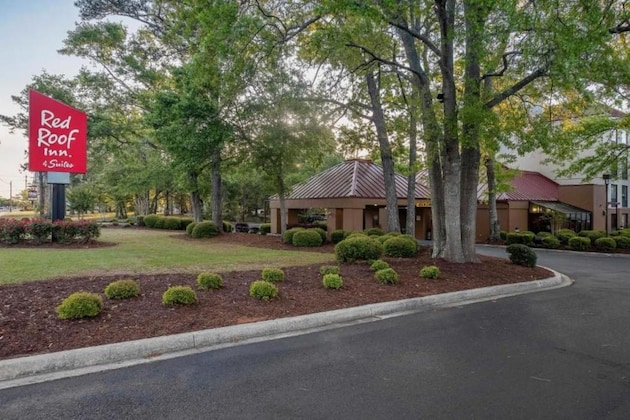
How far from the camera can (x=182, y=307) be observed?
6.00 metres

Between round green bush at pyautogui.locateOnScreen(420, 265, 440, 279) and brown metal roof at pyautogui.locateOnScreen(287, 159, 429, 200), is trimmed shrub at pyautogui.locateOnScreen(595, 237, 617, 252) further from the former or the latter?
round green bush at pyautogui.locateOnScreen(420, 265, 440, 279)

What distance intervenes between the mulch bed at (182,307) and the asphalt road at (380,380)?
0.79 meters

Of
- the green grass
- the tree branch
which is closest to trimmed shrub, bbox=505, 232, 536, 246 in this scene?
the green grass

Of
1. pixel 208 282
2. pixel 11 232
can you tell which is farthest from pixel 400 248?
pixel 11 232

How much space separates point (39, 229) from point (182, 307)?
40.5 ft

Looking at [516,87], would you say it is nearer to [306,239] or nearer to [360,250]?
[360,250]

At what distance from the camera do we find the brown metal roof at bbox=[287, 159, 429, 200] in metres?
22.6

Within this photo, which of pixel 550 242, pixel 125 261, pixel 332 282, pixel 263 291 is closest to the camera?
pixel 263 291

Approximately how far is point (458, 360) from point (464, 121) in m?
6.33

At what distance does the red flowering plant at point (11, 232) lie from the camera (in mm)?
14781

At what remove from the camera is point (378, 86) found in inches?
641

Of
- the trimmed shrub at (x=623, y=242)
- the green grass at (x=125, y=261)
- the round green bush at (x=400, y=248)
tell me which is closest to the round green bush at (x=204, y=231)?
the green grass at (x=125, y=261)

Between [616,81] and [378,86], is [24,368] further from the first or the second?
[378,86]

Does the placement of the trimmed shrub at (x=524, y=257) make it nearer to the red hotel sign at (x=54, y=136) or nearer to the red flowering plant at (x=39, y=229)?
the red hotel sign at (x=54, y=136)
